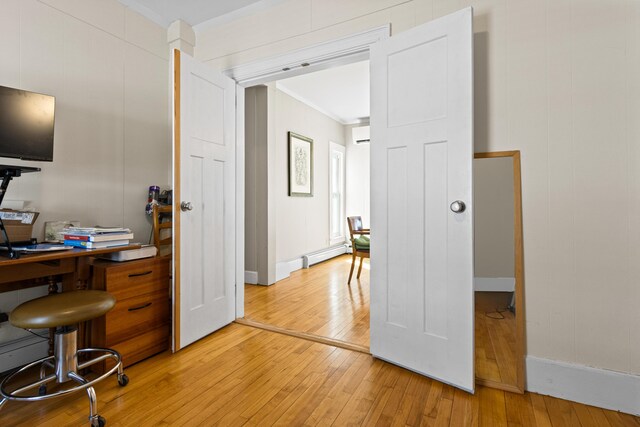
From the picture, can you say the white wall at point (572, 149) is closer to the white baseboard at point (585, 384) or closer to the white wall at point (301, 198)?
the white baseboard at point (585, 384)

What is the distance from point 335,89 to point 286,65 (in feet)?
7.37

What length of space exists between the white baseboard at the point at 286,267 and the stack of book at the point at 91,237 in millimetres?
2451

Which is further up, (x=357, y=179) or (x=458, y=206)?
(x=357, y=179)

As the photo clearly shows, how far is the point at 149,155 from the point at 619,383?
3.42 metres

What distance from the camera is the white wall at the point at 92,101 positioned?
199 cm

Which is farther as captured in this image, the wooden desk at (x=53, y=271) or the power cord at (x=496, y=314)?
the power cord at (x=496, y=314)

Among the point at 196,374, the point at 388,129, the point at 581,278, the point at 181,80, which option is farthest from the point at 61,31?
the point at 581,278

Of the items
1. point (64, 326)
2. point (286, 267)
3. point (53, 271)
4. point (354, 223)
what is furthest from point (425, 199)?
point (286, 267)

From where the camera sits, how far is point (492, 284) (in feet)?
6.02

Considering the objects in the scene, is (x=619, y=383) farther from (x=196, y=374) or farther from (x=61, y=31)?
(x=61, y=31)

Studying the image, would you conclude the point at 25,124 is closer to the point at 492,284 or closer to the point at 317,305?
the point at 317,305

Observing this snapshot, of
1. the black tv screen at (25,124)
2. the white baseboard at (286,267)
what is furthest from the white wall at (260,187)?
the black tv screen at (25,124)

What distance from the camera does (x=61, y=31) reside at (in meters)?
2.16

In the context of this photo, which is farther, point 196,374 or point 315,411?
point 196,374
